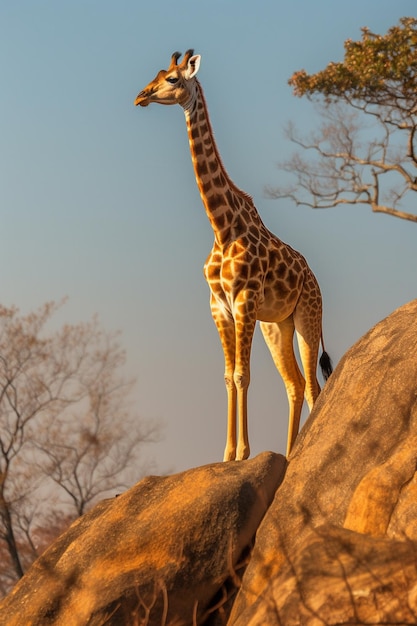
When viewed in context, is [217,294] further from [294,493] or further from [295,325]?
[294,493]

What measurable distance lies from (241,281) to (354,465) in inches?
99.9

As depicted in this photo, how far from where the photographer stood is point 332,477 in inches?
298

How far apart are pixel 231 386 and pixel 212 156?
246 cm

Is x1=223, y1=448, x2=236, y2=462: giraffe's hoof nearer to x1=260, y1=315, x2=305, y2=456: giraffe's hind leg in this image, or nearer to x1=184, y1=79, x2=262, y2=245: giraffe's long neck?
x1=260, y1=315, x2=305, y2=456: giraffe's hind leg

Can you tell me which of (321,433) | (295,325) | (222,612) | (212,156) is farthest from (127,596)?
(212,156)

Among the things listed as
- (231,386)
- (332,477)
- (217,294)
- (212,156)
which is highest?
(212,156)

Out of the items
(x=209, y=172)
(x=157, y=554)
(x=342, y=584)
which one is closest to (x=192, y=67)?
(x=209, y=172)

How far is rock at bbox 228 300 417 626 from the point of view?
22.1ft

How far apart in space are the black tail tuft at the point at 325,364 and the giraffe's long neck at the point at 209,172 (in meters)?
1.75

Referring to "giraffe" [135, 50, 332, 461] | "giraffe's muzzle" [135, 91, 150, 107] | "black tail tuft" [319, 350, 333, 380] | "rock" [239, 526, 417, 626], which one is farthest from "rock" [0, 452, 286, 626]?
"giraffe's muzzle" [135, 91, 150, 107]

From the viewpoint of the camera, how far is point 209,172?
10039mm

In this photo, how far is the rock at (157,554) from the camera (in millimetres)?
7340

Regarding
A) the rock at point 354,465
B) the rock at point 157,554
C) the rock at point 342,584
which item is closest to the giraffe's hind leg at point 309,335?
the rock at point 354,465

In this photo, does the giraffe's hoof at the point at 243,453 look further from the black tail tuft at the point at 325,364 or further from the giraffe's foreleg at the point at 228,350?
the black tail tuft at the point at 325,364
